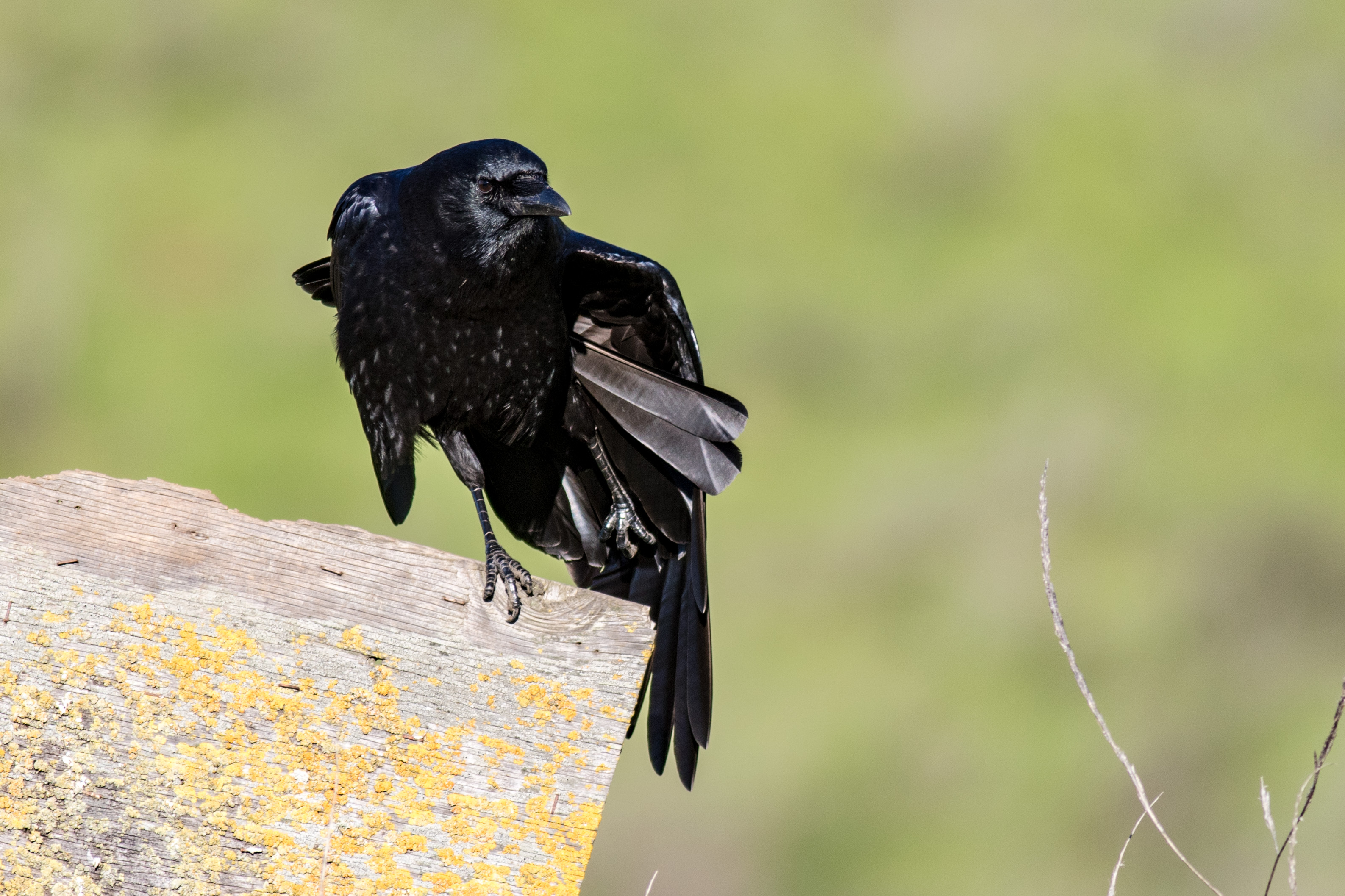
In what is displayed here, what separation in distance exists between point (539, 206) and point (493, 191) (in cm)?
19

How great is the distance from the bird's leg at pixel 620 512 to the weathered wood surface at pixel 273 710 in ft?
6.50

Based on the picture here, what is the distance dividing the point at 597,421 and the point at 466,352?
1.93 ft

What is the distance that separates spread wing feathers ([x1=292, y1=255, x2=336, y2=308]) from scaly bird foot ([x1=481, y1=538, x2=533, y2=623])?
254 cm

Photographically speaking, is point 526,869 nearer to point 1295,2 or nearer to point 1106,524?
point 1106,524

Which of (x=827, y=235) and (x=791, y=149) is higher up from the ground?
(x=791, y=149)

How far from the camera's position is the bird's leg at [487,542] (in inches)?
110

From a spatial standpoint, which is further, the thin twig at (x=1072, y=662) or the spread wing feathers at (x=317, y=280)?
the spread wing feathers at (x=317, y=280)

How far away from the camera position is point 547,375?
178 inches

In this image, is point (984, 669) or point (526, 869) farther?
point (984, 669)

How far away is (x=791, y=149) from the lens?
1211 cm

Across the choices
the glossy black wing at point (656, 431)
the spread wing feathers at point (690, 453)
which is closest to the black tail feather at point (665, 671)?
the glossy black wing at point (656, 431)

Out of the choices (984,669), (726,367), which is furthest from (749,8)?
(984,669)

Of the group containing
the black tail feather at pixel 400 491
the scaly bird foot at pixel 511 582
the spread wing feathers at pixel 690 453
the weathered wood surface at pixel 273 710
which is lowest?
the weathered wood surface at pixel 273 710

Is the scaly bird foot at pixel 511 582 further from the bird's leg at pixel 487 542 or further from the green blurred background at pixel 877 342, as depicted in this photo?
the green blurred background at pixel 877 342
